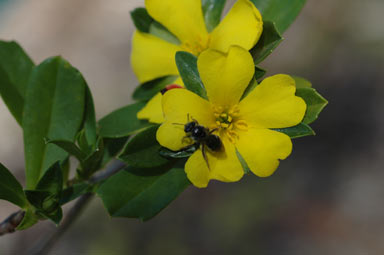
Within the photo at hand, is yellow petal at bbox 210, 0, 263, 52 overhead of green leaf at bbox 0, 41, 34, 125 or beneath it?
overhead

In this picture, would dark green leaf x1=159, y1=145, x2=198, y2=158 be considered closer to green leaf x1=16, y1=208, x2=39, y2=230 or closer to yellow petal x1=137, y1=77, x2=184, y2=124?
yellow petal x1=137, y1=77, x2=184, y2=124

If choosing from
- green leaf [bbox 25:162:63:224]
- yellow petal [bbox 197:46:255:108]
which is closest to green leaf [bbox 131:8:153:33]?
yellow petal [bbox 197:46:255:108]

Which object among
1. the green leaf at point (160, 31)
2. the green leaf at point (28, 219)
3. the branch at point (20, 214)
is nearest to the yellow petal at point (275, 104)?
the green leaf at point (160, 31)

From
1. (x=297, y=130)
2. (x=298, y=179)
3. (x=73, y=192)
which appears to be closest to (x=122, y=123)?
(x=73, y=192)

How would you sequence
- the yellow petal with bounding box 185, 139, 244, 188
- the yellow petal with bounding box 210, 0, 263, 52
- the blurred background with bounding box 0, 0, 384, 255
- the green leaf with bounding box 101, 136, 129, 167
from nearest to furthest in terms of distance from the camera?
1. the yellow petal with bounding box 185, 139, 244, 188
2. the yellow petal with bounding box 210, 0, 263, 52
3. the green leaf with bounding box 101, 136, 129, 167
4. the blurred background with bounding box 0, 0, 384, 255

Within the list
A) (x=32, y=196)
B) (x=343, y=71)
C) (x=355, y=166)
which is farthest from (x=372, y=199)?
(x=32, y=196)

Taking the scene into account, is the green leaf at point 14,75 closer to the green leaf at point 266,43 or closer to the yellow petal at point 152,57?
the yellow petal at point 152,57

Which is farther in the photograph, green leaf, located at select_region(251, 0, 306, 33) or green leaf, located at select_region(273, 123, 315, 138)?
green leaf, located at select_region(251, 0, 306, 33)

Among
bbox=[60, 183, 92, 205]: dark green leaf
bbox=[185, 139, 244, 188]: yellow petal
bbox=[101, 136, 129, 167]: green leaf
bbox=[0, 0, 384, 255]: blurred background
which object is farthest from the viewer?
bbox=[0, 0, 384, 255]: blurred background
